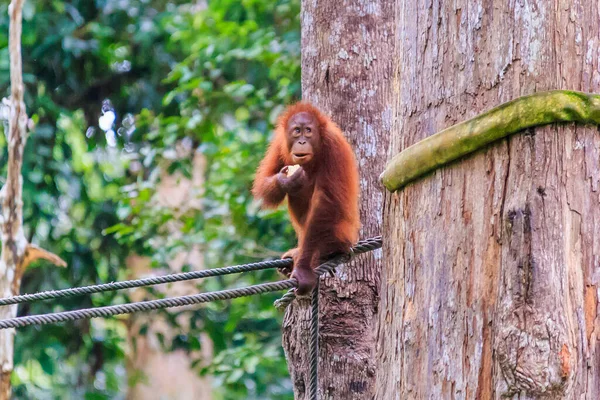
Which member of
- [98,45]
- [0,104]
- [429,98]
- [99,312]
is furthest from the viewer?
[98,45]

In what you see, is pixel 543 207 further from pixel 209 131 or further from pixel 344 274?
pixel 209 131

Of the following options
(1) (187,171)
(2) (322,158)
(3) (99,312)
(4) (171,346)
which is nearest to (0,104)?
(1) (187,171)

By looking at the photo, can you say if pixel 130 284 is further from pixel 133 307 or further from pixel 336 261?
pixel 336 261

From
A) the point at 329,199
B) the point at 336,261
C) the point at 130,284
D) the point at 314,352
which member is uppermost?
the point at 329,199

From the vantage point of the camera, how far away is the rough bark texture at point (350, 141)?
363 cm

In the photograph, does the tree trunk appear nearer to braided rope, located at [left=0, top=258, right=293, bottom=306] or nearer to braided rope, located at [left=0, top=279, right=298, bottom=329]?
braided rope, located at [left=0, top=279, right=298, bottom=329]

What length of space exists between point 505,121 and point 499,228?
0.22 metres

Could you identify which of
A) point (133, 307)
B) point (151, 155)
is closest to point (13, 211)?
point (151, 155)

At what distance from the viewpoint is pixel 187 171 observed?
8.14m

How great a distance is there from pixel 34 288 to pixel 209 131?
2271mm

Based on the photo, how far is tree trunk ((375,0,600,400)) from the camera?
1.69 m

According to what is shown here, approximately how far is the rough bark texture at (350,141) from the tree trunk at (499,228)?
1.61 m

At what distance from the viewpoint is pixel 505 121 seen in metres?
1.79

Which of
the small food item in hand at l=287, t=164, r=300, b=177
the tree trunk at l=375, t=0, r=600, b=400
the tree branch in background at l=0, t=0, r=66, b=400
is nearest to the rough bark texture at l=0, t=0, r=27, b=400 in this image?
the tree branch in background at l=0, t=0, r=66, b=400
